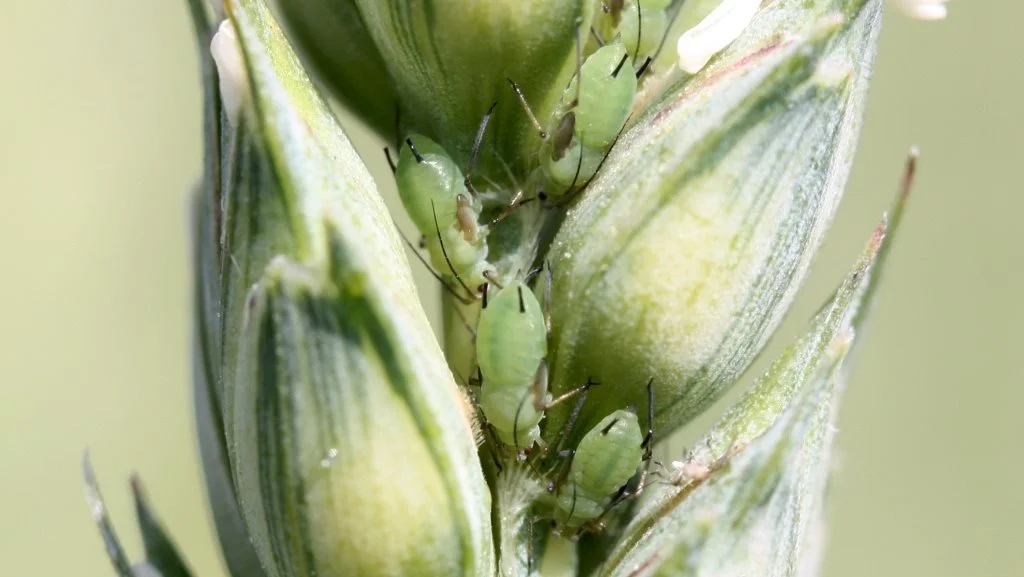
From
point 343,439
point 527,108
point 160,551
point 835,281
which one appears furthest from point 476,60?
point 835,281

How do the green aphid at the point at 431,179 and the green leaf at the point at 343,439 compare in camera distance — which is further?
the green aphid at the point at 431,179

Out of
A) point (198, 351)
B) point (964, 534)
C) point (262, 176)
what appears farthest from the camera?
point (964, 534)

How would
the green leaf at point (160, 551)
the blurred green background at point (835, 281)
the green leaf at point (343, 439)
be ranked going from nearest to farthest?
the green leaf at point (343, 439), the green leaf at point (160, 551), the blurred green background at point (835, 281)

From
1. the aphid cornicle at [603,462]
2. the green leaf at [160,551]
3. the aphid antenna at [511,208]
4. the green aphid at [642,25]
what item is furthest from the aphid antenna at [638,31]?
the green leaf at [160,551]

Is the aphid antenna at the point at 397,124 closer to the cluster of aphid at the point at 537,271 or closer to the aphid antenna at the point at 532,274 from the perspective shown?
the cluster of aphid at the point at 537,271

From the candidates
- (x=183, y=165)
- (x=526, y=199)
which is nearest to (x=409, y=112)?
(x=526, y=199)

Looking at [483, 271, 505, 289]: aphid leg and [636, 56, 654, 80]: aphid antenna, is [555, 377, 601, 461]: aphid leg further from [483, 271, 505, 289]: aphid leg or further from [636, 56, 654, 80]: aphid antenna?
[636, 56, 654, 80]: aphid antenna

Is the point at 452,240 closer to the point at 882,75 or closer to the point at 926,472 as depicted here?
the point at 926,472
